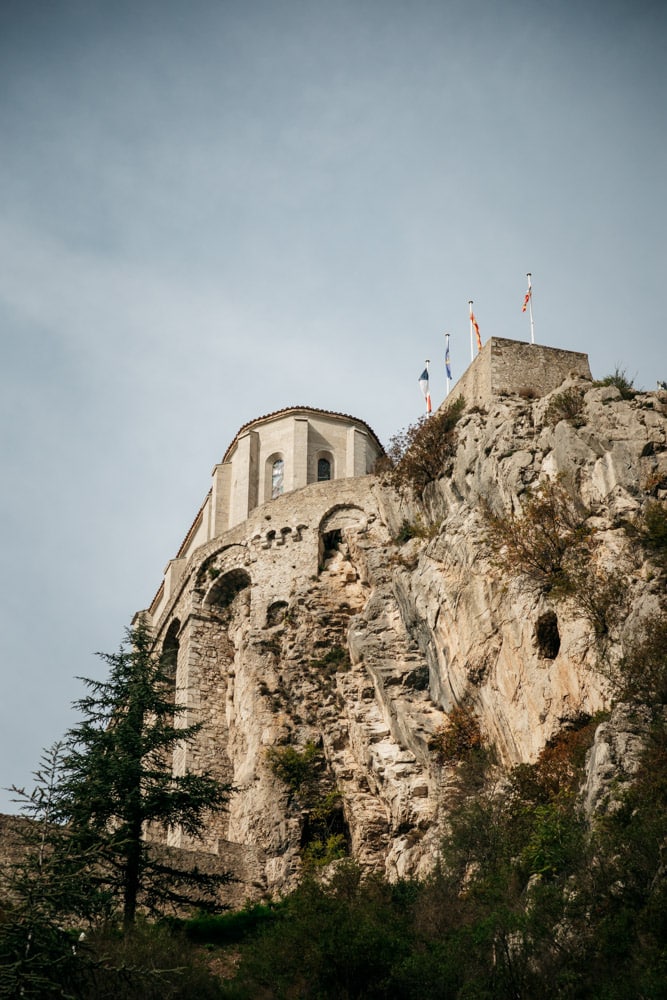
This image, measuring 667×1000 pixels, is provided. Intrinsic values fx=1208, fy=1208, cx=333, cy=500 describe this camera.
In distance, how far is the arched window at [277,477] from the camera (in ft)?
152

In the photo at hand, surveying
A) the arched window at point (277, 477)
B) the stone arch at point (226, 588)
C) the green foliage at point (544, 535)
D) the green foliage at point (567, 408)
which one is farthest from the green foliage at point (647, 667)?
the arched window at point (277, 477)

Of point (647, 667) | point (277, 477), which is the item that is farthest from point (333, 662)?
point (647, 667)

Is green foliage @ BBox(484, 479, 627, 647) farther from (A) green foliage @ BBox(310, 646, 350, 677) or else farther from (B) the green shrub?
(B) the green shrub

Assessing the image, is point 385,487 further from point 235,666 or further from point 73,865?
point 73,865

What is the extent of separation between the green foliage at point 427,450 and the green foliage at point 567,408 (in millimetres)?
3643

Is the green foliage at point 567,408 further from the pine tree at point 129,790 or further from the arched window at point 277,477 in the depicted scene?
the arched window at point 277,477

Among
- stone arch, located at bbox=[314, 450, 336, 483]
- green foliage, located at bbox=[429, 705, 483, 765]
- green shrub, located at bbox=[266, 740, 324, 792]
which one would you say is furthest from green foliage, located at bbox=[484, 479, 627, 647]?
stone arch, located at bbox=[314, 450, 336, 483]

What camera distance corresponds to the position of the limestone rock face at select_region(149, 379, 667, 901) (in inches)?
1101

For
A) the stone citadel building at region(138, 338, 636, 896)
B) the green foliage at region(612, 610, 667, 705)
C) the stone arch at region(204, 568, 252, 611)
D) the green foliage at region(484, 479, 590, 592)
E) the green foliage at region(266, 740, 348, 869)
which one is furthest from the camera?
the stone arch at region(204, 568, 252, 611)

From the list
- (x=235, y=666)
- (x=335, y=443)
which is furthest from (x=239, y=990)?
(x=335, y=443)

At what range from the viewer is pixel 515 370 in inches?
1427

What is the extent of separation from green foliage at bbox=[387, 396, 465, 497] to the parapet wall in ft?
2.69

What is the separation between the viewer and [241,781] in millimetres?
35844

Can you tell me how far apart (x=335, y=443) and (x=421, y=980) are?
27769 millimetres
